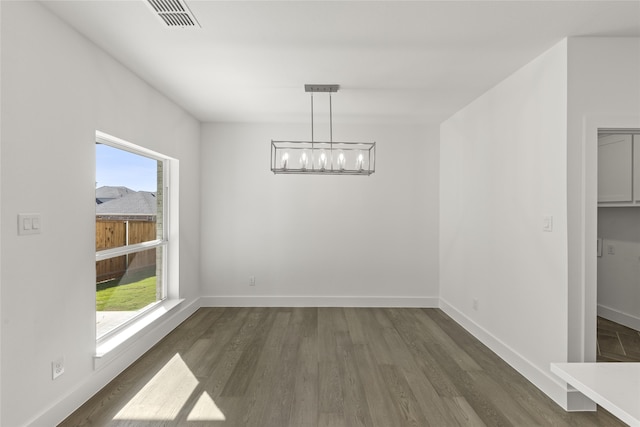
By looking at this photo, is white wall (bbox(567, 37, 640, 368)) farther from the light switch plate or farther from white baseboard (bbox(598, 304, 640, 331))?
the light switch plate

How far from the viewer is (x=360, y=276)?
4930 millimetres

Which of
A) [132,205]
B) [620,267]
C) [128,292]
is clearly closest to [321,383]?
[128,292]

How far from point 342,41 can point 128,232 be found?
2.66 m

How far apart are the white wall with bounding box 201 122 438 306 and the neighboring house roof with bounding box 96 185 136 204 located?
172cm

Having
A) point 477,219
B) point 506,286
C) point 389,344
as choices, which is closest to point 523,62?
point 477,219

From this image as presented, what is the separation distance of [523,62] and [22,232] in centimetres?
377

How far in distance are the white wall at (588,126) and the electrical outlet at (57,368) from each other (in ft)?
11.4

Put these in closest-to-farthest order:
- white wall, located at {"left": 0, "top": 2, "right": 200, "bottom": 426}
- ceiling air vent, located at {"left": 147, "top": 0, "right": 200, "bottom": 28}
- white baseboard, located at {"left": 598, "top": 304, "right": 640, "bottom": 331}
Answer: white wall, located at {"left": 0, "top": 2, "right": 200, "bottom": 426} → ceiling air vent, located at {"left": 147, "top": 0, "right": 200, "bottom": 28} → white baseboard, located at {"left": 598, "top": 304, "right": 640, "bottom": 331}

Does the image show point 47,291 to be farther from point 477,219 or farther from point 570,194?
point 477,219

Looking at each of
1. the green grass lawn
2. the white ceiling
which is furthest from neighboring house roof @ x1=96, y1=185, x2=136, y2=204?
the white ceiling

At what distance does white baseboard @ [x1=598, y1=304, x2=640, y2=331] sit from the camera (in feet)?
12.7

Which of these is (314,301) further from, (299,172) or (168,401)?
(168,401)

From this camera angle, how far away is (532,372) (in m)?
2.75

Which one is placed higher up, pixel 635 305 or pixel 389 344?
pixel 635 305
